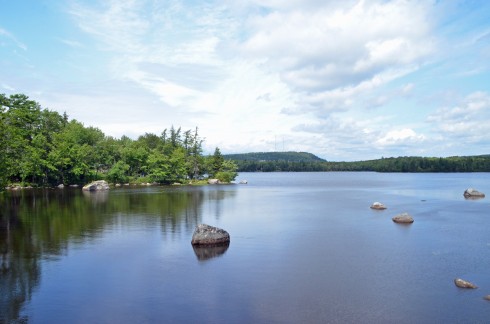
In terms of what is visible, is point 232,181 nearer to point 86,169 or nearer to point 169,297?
point 86,169

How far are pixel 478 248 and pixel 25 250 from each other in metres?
32.9

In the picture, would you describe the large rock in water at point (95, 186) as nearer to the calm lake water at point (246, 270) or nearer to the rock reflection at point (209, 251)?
the calm lake water at point (246, 270)

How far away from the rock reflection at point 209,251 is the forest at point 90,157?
54.3 m

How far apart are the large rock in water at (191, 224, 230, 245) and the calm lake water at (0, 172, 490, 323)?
1260mm

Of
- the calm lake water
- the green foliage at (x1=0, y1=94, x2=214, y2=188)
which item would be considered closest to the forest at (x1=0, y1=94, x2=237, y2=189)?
the green foliage at (x1=0, y1=94, x2=214, y2=188)

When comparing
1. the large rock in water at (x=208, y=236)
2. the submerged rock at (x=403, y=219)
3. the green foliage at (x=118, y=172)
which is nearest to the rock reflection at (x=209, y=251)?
the large rock in water at (x=208, y=236)

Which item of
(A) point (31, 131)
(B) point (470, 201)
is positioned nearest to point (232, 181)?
(A) point (31, 131)

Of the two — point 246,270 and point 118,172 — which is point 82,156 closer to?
point 118,172

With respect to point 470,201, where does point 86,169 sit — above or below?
above

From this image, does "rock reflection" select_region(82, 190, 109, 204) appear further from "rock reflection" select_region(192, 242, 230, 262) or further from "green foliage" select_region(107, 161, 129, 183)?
"rock reflection" select_region(192, 242, 230, 262)

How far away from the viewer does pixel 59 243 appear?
2944cm

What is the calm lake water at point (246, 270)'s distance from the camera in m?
16.8

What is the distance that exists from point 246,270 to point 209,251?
565cm

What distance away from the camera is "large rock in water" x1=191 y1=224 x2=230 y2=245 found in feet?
96.2
